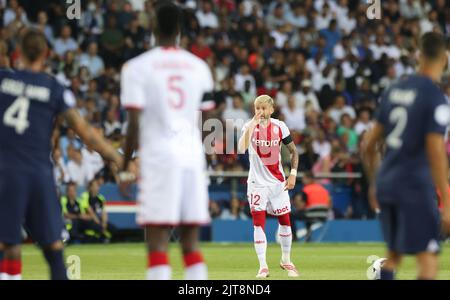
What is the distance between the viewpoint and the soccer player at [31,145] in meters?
9.95

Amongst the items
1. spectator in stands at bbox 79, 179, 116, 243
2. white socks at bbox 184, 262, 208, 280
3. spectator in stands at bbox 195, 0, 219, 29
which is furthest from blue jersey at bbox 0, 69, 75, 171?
spectator in stands at bbox 195, 0, 219, 29

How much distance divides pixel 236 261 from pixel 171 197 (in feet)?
32.8

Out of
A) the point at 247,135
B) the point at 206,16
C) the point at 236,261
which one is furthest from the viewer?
the point at 206,16

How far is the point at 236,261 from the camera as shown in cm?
1911

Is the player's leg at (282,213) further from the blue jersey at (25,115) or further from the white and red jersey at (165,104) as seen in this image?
the white and red jersey at (165,104)

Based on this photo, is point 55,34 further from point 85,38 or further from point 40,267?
point 40,267

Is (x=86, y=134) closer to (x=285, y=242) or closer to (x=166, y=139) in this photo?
(x=166, y=139)

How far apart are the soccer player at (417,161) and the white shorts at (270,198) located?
21.9ft

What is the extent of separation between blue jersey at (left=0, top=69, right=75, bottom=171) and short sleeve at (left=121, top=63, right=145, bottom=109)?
1.06 metres

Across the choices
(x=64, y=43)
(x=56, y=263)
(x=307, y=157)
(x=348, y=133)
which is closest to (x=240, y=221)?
(x=307, y=157)

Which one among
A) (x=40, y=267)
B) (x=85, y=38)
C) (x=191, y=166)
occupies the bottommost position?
(x=40, y=267)

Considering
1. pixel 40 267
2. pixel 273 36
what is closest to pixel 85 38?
pixel 273 36

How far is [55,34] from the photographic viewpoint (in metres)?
27.6
